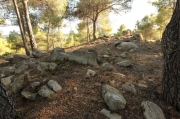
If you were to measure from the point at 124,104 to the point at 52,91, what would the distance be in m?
1.58

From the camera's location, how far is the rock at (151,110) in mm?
2993

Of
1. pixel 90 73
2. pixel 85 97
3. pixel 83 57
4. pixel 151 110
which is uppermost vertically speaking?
pixel 83 57

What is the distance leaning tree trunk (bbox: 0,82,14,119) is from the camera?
2.49 meters

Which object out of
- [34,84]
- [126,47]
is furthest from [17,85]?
[126,47]

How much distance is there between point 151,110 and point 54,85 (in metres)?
2.12

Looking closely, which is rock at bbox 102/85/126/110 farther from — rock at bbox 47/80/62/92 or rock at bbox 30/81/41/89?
rock at bbox 30/81/41/89

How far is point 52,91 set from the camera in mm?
3578

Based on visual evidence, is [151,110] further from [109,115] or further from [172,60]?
[172,60]

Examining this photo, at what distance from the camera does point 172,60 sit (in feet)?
10.7

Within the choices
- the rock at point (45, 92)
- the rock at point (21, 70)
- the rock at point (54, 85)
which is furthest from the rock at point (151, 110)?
the rock at point (21, 70)

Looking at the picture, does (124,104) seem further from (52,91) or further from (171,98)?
(52,91)

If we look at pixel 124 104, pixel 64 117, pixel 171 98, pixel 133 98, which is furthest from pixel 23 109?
pixel 171 98

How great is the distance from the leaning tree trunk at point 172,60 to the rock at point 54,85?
235 cm

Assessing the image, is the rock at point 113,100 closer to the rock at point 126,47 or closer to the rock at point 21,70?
the rock at point 21,70
